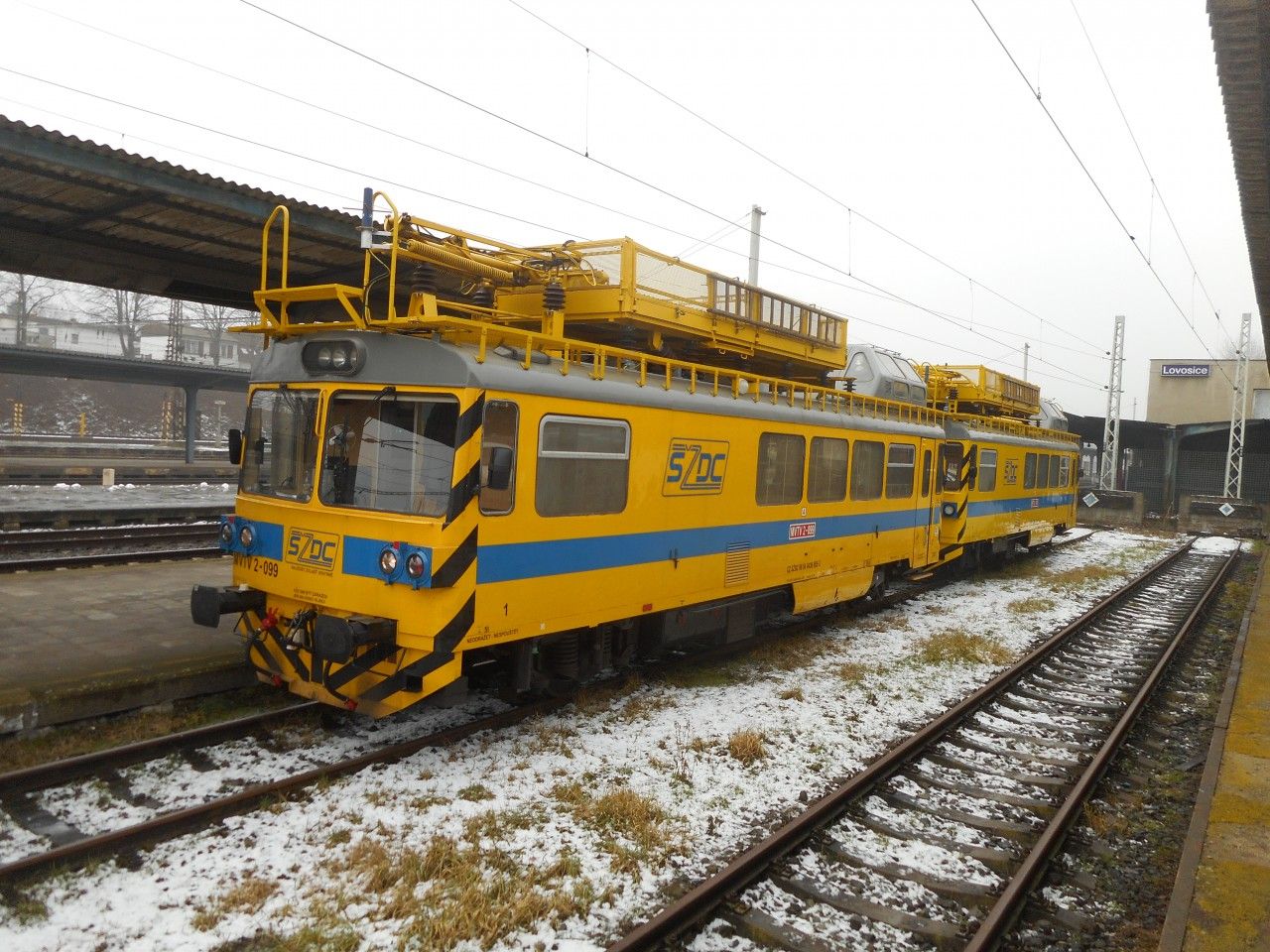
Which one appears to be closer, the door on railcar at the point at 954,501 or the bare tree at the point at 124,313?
the door on railcar at the point at 954,501

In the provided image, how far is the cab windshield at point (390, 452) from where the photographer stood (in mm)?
5688

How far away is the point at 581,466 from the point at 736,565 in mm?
2679

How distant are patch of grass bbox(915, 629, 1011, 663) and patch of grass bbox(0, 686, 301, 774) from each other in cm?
704

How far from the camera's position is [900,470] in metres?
12.1

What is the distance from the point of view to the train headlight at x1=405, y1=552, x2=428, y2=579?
216 inches

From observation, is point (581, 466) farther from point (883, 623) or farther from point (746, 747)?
point (883, 623)

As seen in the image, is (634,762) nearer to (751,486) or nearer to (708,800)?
(708,800)

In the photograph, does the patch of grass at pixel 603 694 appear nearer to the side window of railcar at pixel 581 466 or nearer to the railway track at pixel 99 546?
the side window of railcar at pixel 581 466

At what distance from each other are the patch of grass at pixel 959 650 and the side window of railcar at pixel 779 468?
253 centimetres

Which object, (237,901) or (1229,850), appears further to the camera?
(1229,850)

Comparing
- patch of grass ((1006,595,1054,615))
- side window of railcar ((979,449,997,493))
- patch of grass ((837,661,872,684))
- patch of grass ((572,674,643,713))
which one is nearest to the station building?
side window of railcar ((979,449,997,493))

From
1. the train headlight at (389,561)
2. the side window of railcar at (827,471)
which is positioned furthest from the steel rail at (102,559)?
the side window of railcar at (827,471)

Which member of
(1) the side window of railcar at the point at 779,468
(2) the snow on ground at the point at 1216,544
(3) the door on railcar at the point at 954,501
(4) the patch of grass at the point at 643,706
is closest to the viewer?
(4) the patch of grass at the point at 643,706

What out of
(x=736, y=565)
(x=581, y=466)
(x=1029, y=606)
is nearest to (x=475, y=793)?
(x=581, y=466)
